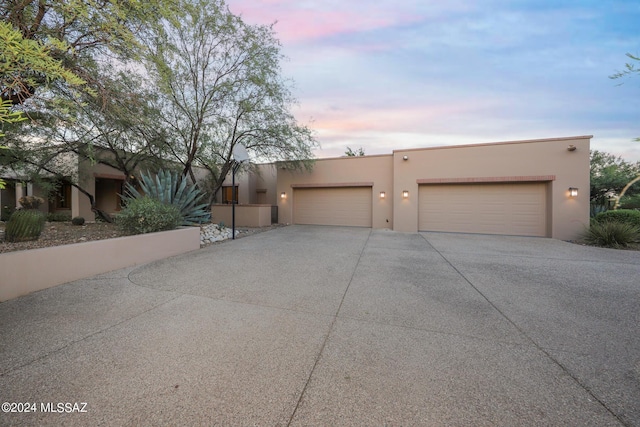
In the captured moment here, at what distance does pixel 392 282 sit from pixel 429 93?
905 centimetres

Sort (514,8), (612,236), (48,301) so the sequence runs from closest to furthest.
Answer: (48,301) → (514,8) → (612,236)

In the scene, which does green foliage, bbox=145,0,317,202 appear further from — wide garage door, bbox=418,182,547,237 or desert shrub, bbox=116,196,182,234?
wide garage door, bbox=418,182,547,237

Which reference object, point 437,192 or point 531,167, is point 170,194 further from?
point 531,167

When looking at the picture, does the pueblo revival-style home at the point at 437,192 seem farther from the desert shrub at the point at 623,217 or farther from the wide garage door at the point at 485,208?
the desert shrub at the point at 623,217

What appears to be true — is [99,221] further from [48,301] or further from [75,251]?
[48,301]

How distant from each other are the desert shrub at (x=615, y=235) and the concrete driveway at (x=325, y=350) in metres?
4.59

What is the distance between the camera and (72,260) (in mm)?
4055

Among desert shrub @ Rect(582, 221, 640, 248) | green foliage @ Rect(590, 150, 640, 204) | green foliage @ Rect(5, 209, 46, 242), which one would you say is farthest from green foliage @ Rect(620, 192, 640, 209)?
green foliage @ Rect(5, 209, 46, 242)

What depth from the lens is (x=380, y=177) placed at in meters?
12.0

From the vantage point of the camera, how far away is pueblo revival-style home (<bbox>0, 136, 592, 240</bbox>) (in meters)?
9.15

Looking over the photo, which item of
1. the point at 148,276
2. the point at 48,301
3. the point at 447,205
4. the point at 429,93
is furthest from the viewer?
the point at 447,205

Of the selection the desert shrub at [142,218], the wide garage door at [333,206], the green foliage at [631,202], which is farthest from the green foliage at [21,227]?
the green foliage at [631,202]

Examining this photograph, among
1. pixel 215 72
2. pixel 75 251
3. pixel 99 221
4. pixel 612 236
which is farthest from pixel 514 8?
pixel 99 221

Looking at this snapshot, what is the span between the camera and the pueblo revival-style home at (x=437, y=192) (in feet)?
30.0
